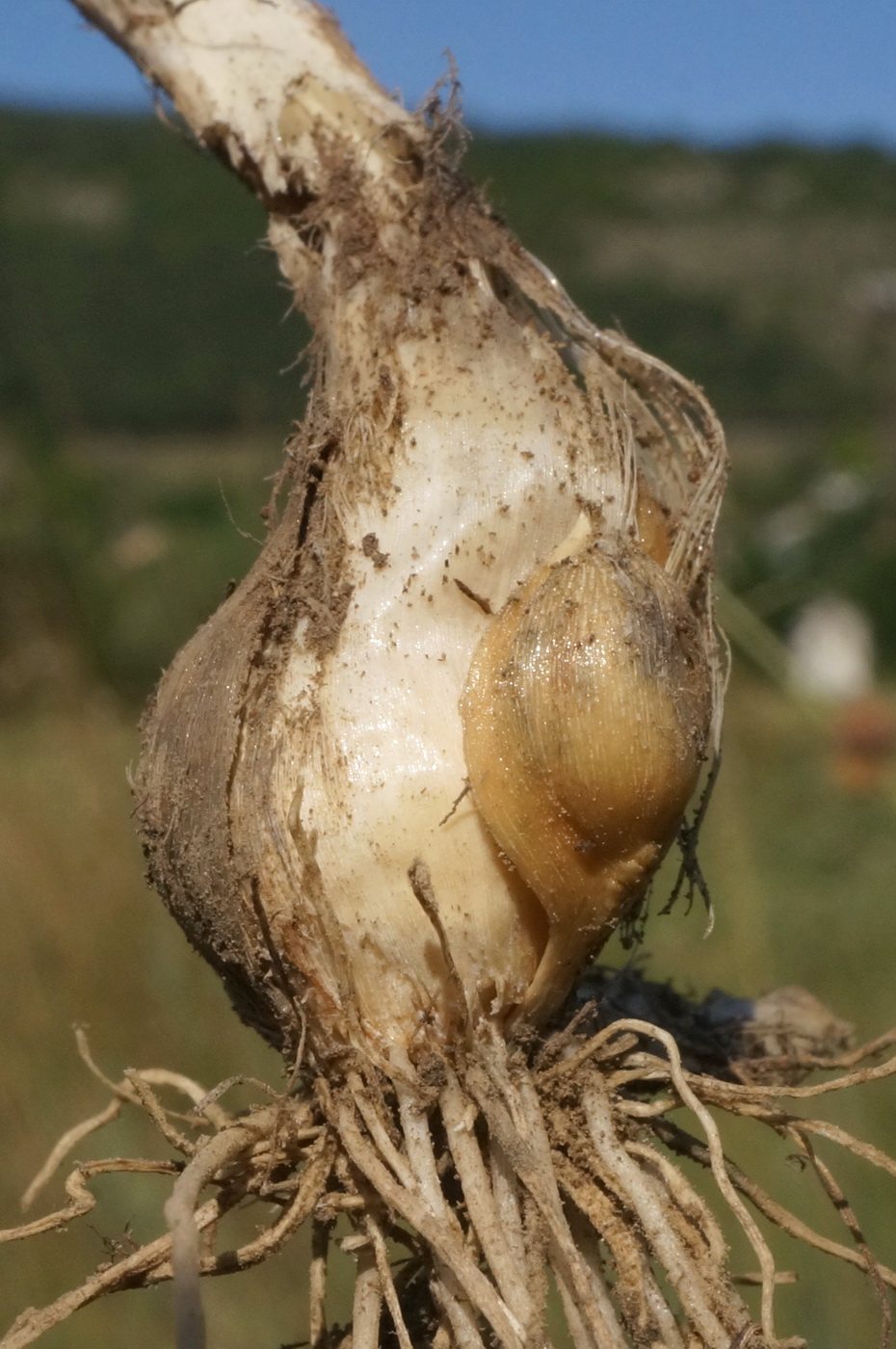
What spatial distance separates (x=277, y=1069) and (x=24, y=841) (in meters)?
1.02

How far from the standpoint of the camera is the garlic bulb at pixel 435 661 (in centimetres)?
104

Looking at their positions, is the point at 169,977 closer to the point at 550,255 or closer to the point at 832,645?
the point at 832,645

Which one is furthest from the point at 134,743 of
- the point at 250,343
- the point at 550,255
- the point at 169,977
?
the point at 550,255

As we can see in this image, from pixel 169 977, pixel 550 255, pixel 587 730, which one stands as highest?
pixel 550 255

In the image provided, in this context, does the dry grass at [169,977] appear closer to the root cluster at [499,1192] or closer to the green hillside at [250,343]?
the root cluster at [499,1192]

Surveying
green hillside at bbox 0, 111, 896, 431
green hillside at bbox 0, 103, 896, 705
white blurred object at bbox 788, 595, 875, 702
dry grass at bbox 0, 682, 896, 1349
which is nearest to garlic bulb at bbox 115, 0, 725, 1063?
green hillside at bbox 0, 103, 896, 705

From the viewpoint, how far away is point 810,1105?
2289 mm

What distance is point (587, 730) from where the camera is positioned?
1.00 m

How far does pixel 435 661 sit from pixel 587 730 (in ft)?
0.50

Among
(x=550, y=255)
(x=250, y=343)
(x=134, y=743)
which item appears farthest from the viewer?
(x=550, y=255)

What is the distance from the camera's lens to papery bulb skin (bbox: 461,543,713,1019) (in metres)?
1.00

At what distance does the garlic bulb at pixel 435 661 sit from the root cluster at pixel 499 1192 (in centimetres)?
6

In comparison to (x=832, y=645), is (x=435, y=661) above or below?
below

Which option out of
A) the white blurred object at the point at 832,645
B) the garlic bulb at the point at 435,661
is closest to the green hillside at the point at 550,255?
the white blurred object at the point at 832,645
